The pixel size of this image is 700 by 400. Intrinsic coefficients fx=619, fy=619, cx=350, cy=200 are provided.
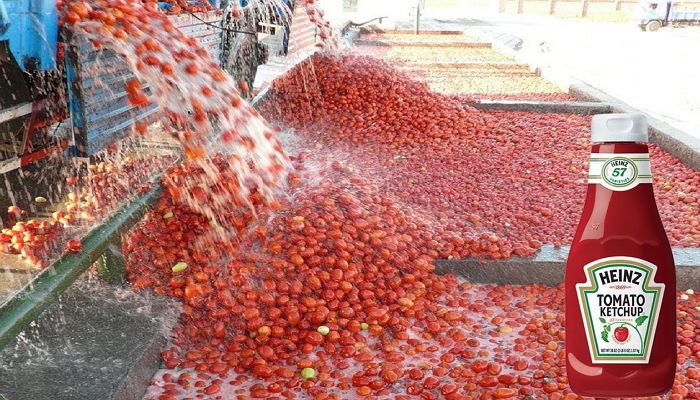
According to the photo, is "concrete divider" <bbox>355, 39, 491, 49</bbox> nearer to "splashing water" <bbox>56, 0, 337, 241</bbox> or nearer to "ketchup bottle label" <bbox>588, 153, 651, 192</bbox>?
"splashing water" <bbox>56, 0, 337, 241</bbox>

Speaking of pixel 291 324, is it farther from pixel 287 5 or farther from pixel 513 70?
pixel 513 70

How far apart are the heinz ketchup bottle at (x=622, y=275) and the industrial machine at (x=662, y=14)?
28425 mm

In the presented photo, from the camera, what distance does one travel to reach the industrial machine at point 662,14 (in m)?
26.2

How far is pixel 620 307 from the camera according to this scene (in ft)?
4.92

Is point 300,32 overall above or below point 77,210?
above

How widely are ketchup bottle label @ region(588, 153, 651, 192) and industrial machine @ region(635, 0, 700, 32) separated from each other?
2843cm

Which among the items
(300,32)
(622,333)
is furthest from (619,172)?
(300,32)

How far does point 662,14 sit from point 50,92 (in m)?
28.0

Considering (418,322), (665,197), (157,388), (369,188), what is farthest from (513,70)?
(157,388)

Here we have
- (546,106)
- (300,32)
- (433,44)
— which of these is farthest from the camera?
(433,44)

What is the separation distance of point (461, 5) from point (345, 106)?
116 ft

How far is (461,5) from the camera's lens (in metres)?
39.9

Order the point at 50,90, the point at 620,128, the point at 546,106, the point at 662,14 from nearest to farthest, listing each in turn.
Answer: the point at 620,128 < the point at 50,90 < the point at 546,106 < the point at 662,14

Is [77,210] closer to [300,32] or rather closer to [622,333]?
[622,333]
